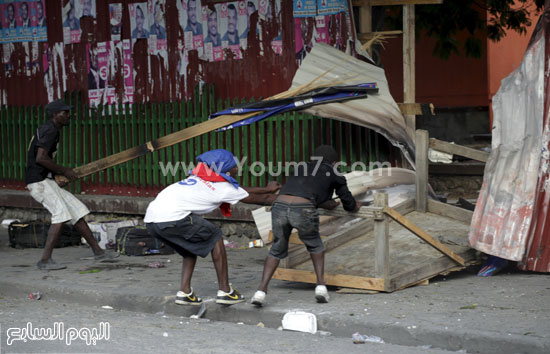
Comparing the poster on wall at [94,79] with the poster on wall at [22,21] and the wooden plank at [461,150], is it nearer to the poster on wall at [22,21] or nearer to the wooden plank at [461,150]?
the poster on wall at [22,21]

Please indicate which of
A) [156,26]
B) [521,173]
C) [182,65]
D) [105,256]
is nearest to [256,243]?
[105,256]

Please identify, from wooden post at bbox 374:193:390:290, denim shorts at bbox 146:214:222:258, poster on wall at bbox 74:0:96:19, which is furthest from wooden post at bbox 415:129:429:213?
poster on wall at bbox 74:0:96:19

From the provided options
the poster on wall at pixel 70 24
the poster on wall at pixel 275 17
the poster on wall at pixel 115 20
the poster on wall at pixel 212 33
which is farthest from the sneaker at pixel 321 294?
the poster on wall at pixel 70 24

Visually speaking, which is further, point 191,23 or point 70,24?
point 70,24

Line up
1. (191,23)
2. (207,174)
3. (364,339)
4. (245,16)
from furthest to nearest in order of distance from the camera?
(191,23), (245,16), (207,174), (364,339)

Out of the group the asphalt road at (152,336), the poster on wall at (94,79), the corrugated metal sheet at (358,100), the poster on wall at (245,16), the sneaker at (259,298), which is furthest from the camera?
the poster on wall at (94,79)

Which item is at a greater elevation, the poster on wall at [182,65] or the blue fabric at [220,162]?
the poster on wall at [182,65]

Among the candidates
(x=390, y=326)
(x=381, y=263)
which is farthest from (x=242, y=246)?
(x=390, y=326)

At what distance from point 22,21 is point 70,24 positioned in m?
1.00

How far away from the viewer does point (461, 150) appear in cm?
861

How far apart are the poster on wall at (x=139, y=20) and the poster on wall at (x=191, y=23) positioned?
582 mm

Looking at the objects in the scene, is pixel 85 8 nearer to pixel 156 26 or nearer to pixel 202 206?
pixel 156 26

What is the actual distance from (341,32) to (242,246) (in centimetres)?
280

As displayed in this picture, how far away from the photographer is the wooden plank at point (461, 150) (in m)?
8.48
